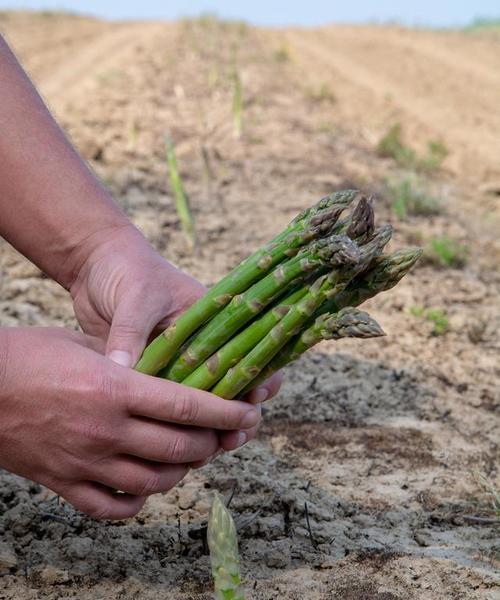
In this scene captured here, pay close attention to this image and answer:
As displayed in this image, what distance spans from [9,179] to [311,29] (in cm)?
2171

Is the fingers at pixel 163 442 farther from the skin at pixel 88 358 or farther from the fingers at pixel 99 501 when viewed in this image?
the fingers at pixel 99 501

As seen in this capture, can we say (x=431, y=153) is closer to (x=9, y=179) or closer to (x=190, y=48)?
(x=9, y=179)

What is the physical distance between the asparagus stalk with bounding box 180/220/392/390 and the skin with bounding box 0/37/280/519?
0.34 feet

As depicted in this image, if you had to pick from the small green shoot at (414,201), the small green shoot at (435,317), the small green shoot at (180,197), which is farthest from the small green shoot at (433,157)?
the small green shoot at (435,317)

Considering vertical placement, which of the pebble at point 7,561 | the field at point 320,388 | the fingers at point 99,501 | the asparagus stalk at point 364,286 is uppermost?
the asparagus stalk at point 364,286

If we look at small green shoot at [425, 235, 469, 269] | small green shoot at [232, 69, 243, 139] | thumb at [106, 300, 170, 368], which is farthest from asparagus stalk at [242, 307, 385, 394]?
small green shoot at [232, 69, 243, 139]

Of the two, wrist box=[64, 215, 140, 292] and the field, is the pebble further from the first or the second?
wrist box=[64, 215, 140, 292]

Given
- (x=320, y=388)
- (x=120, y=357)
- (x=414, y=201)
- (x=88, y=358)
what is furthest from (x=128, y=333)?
(x=414, y=201)

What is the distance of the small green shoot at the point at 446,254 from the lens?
4.45 metres

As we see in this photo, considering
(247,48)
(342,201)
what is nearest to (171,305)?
(342,201)

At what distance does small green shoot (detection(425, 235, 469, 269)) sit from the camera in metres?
4.45

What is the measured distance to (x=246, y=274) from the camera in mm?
1886

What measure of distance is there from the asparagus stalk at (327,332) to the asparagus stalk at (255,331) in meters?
0.07

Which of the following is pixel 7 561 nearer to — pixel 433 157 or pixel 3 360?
pixel 3 360
